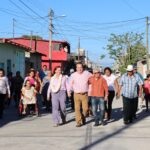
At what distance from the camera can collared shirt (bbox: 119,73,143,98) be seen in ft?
49.8

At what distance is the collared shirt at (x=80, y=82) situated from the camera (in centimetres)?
1451

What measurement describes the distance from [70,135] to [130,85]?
3469mm

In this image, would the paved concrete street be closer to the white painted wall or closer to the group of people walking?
the group of people walking

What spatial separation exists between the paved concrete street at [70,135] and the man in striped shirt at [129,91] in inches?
13.2

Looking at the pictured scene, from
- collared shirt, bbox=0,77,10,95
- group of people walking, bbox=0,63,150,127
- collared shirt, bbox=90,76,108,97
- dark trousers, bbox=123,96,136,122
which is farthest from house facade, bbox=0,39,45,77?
collared shirt, bbox=90,76,108,97

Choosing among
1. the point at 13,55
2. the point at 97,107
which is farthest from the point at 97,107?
the point at 13,55

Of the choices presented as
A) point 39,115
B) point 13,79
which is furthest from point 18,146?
point 13,79

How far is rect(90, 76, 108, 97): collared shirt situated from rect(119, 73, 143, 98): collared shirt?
0.78m

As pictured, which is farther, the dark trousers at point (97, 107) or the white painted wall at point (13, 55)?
the white painted wall at point (13, 55)

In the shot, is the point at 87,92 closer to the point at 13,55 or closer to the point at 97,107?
the point at 97,107

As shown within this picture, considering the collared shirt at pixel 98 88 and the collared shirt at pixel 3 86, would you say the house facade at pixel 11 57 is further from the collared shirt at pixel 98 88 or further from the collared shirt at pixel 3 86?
the collared shirt at pixel 98 88

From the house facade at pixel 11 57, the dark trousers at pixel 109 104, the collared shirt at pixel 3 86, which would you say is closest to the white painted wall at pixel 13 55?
the house facade at pixel 11 57

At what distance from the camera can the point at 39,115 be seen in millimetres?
17719

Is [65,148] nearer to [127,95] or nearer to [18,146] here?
[18,146]
